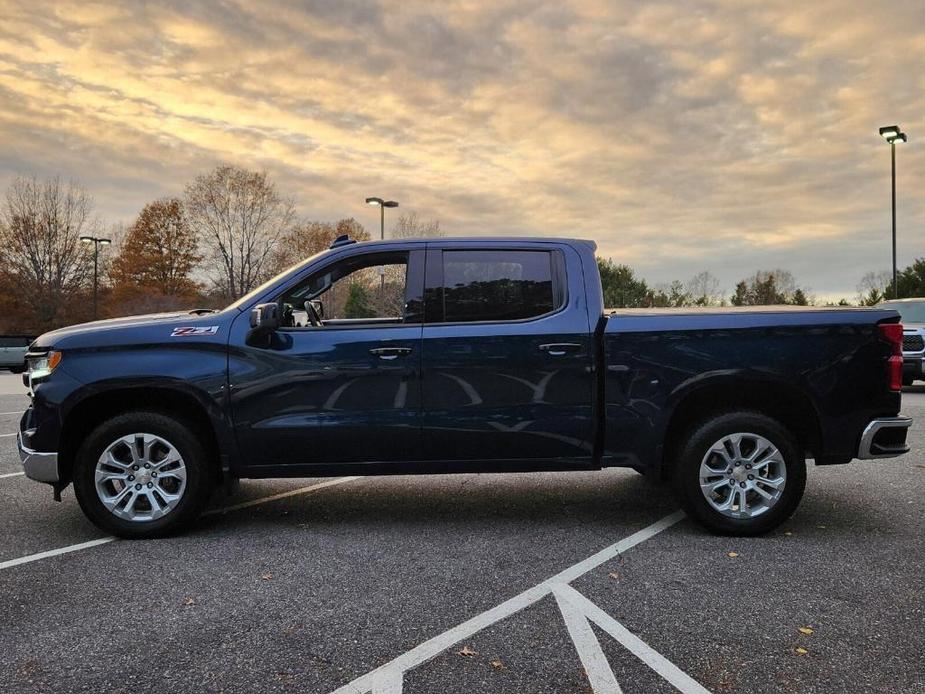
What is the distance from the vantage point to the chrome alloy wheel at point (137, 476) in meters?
4.63

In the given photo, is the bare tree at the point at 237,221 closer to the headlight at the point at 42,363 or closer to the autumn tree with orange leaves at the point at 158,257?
the autumn tree with orange leaves at the point at 158,257

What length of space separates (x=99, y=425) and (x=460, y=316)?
260cm

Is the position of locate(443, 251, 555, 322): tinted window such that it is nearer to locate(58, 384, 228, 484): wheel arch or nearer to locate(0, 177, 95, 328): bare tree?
locate(58, 384, 228, 484): wheel arch

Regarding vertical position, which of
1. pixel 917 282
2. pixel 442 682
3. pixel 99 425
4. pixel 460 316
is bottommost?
pixel 442 682

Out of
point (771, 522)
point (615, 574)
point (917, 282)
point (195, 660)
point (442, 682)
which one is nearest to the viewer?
point (442, 682)

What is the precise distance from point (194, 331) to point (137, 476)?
1044mm

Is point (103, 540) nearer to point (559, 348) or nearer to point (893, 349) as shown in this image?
point (559, 348)

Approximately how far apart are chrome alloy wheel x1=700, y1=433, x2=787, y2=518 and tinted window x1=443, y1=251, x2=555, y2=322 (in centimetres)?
153

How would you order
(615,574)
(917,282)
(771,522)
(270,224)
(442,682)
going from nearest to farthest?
(442,682)
(615,574)
(771,522)
(917,282)
(270,224)

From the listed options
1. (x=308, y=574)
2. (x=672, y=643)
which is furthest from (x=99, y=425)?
(x=672, y=643)

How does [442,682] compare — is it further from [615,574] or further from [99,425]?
[99,425]

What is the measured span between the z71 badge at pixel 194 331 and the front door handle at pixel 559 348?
2.23 metres

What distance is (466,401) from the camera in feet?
15.3

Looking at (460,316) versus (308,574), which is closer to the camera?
(308,574)
